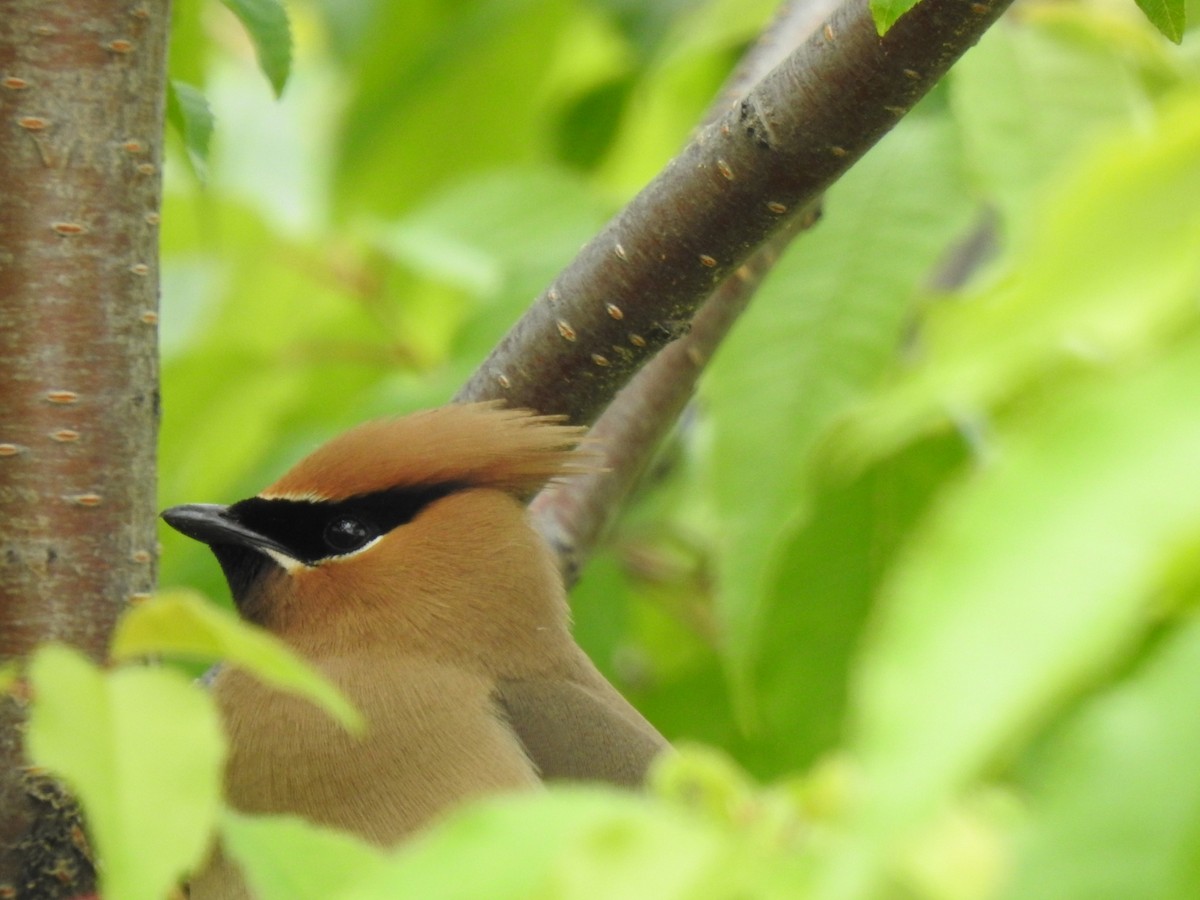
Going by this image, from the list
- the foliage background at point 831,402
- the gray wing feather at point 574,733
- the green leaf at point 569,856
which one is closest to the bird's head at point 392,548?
the gray wing feather at point 574,733

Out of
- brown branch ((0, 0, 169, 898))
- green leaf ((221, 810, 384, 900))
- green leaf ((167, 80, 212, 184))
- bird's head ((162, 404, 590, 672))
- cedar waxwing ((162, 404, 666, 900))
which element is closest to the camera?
green leaf ((221, 810, 384, 900))

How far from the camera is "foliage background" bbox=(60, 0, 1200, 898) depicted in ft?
2.54

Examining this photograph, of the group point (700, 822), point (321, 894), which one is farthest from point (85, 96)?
point (700, 822)

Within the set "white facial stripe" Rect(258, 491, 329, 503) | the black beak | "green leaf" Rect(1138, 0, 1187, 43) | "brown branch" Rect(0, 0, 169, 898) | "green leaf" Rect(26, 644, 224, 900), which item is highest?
"green leaf" Rect(1138, 0, 1187, 43)

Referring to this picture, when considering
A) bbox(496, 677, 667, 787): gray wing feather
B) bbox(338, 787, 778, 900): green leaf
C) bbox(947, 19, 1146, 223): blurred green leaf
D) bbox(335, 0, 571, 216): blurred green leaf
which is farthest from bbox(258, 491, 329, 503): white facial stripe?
bbox(338, 787, 778, 900): green leaf

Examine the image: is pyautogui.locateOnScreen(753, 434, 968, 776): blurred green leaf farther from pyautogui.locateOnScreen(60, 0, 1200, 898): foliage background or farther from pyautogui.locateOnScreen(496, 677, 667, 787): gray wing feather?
pyautogui.locateOnScreen(496, 677, 667, 787): gray wing feather

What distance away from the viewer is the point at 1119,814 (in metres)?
0.80

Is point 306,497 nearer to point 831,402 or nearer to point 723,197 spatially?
point 831,402

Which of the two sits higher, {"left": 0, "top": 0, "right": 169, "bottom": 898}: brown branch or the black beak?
{"left": 0, "top": 0, "right": 169, "bottom": 898}: brown branch

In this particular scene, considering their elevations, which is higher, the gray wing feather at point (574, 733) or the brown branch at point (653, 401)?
the brown branch at point (653, 401)

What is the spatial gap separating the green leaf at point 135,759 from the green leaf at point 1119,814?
513 mm

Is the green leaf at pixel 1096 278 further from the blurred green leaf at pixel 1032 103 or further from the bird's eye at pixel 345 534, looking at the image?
the bird's eye at pixel 345 534

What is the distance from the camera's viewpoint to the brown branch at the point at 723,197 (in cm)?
195

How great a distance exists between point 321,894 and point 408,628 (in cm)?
182
